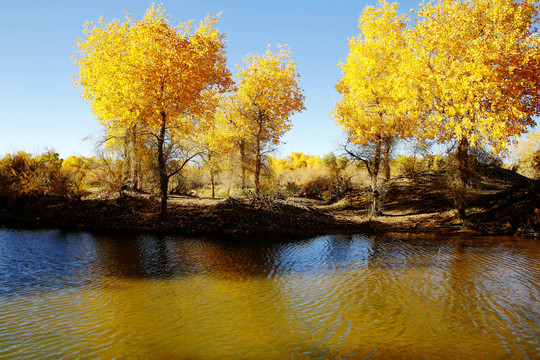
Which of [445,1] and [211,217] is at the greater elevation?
[445,1]

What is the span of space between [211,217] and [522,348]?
42.4ft

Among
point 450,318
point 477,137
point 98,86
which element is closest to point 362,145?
point 477,137

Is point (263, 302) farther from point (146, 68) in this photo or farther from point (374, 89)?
point (374, 89)

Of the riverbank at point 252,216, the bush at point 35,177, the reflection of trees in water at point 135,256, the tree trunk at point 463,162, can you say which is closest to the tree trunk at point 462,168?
the tree trunk at point 463,162

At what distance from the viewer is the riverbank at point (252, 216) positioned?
15391 mm

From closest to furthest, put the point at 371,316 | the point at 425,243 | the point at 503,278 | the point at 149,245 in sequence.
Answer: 1. the point at 371,316
2. the point at 503,278
3. the point at 149,245
4. the point at 425,243

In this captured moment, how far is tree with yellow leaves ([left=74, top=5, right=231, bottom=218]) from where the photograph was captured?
1207 centimetres

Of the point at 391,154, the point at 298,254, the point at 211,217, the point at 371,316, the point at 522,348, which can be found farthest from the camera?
the point at 391,154

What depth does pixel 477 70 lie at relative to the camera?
37.5ft

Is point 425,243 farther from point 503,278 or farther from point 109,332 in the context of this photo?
point 109,332

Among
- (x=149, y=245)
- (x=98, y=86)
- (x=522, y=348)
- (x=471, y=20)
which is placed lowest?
(x=522, y=348)

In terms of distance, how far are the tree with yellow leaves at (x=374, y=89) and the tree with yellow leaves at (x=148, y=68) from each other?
777 centimetres

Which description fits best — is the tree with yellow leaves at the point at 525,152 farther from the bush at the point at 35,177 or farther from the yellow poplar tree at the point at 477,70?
the bush at the point at 35,177

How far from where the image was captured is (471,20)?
504 inches
